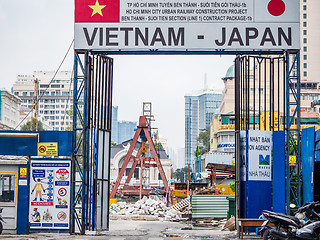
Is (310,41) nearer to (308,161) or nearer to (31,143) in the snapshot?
(308,161)

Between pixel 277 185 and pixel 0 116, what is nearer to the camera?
pixel 277 185

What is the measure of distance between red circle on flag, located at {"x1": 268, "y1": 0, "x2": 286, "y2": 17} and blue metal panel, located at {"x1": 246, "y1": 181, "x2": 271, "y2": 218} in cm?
624

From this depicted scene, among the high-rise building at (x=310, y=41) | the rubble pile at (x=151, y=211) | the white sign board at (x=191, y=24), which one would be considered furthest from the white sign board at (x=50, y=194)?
the high-rise building at (x=310, y=41)

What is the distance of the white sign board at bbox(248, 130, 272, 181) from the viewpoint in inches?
773

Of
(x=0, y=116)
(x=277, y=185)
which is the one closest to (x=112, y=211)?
(x=277, y=185)

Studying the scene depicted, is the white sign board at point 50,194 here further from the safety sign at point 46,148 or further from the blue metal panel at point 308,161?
the blue metal panel at point 308,161

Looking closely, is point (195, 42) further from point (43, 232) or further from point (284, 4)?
point (43, 232)

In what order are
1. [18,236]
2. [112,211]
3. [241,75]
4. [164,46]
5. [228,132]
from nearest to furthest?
[18,236], [164,46], [241,75], [112,211], [228,132]

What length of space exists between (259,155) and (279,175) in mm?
1047

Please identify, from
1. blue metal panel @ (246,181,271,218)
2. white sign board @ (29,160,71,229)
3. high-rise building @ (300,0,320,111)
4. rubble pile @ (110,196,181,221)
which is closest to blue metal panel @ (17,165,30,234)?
white sign board @ (29,160,71,229)

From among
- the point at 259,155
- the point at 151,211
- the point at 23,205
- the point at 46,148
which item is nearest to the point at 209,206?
the point at 259,155

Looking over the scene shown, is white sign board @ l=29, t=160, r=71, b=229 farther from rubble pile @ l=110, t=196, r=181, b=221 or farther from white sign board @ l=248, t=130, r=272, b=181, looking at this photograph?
rubble pile @ l=110, t=196, r=181, b=221

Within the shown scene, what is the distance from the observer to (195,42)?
19766 mm

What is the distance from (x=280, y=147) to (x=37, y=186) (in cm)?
900
